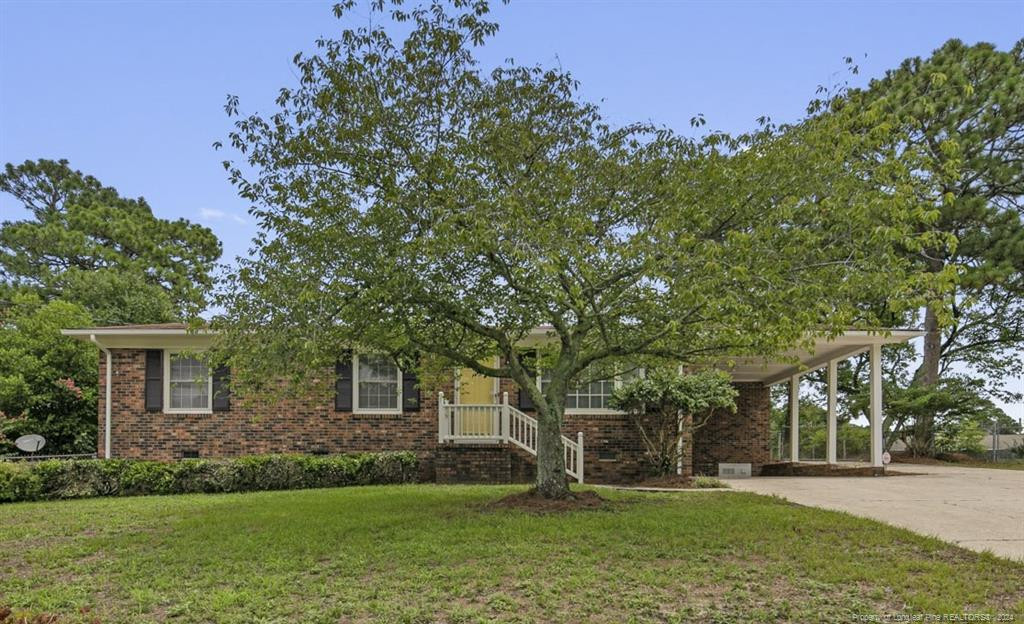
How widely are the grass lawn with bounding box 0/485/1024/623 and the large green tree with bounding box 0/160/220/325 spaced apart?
1769 centimetres

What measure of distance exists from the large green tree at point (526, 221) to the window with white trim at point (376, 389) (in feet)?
19.4

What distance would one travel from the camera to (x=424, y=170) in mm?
7629

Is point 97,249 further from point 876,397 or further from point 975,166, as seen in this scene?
point 975,166

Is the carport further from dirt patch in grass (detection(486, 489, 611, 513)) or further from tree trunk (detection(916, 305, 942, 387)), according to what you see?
tree trunk (detection(916, 305, 942, 387))

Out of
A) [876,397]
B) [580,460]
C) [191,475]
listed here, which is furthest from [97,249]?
[876,397]

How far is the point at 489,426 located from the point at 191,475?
497cm

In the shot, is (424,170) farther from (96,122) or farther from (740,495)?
(96,122)

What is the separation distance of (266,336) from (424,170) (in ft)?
7.97

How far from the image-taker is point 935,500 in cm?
1000

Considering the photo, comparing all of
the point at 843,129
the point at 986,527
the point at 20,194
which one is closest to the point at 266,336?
the point at 843,129

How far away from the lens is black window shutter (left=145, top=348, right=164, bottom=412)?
14398 mm

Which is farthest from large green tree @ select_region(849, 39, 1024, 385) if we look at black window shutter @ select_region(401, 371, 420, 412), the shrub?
black window shutter @ select_region(401, 371, 420, 412)

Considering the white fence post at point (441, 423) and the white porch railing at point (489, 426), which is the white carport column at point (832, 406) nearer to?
the white porch railing at point (489, 426)

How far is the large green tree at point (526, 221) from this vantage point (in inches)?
272
